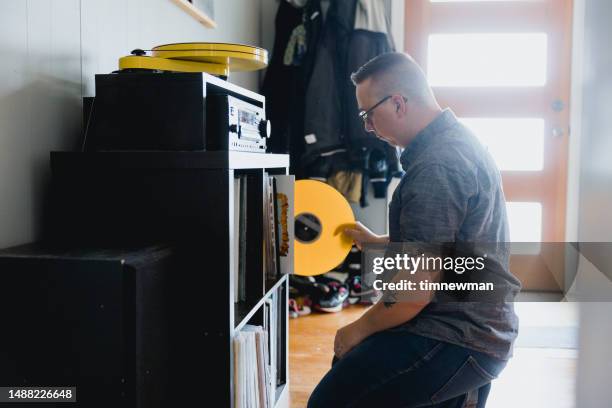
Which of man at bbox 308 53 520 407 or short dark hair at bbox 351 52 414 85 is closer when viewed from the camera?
man at bbox 308 53 520 407

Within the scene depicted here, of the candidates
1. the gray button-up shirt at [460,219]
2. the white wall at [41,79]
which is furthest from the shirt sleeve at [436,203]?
the white wall at [41,79]

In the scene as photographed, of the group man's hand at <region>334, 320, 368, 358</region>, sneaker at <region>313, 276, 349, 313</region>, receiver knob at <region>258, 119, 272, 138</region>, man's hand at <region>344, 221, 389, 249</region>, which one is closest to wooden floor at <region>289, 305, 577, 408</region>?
sneaker at <region>313, 276, 349, 313</region>

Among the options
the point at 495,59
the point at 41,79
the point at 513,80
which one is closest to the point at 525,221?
the point at 513,80

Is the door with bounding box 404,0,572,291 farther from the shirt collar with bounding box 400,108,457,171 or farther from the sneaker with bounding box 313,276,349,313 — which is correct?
the shirt collar with bounding box 400,108,457,171

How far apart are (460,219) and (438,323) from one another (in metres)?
0.24

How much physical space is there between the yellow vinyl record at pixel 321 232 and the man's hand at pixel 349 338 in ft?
1.75

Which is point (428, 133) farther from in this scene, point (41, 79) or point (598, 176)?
point (41, 79)

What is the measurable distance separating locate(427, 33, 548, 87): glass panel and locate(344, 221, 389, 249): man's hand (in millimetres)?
2137

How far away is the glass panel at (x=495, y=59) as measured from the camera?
12.6 feet

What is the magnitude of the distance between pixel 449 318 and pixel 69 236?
0.85 m

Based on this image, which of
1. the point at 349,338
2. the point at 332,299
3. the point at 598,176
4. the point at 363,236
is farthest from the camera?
the point at 332,299

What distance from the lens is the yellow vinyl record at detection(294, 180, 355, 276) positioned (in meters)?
2.10

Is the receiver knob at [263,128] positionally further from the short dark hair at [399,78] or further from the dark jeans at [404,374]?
the dark jeans at [404,374]

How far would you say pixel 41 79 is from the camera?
1413 mm
